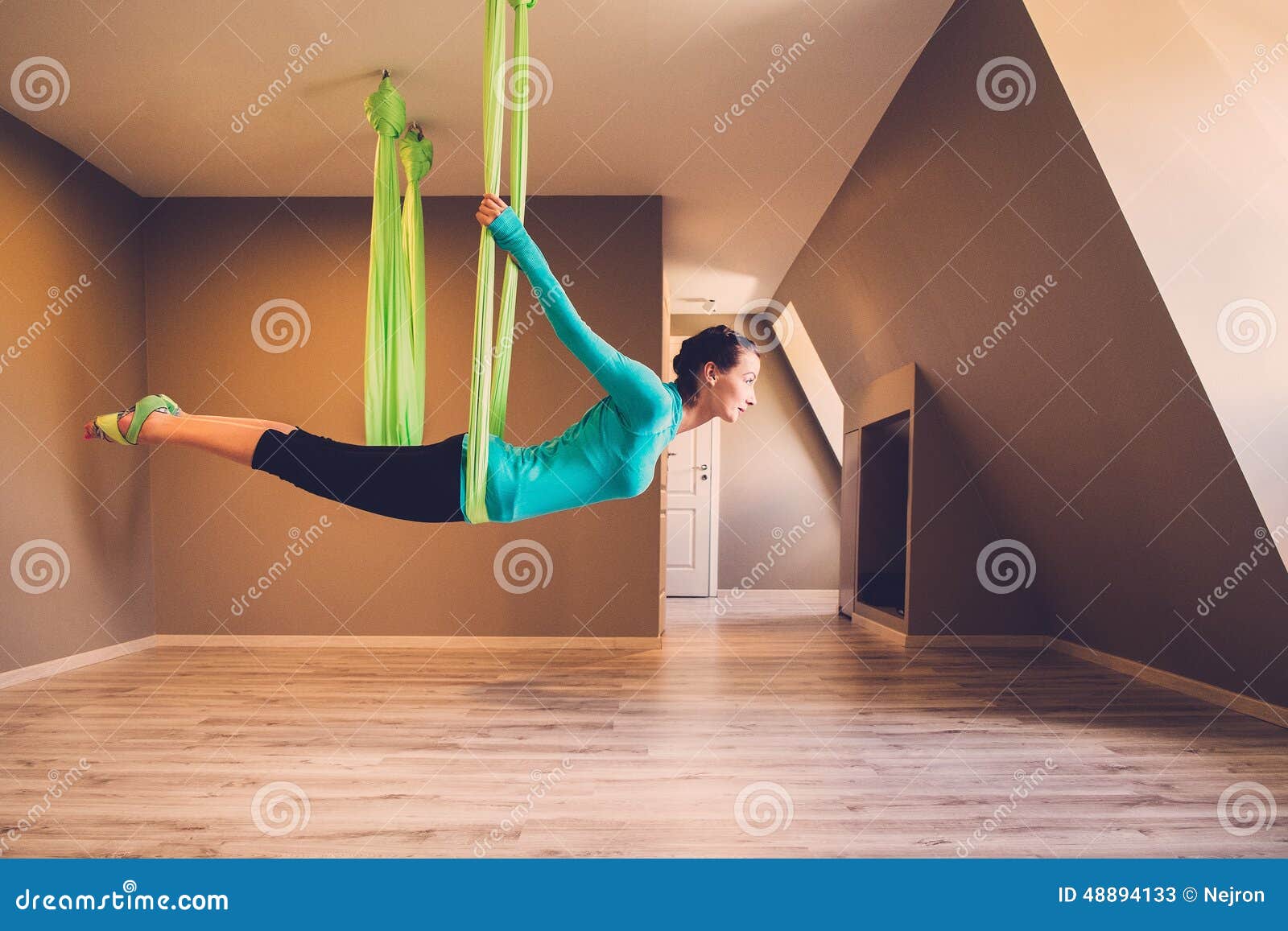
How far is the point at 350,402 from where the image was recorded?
15.6 feet

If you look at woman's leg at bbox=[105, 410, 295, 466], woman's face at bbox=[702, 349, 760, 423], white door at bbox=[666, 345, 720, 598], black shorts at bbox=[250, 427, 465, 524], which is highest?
white door at bbox=[666, 345, 720, 598]

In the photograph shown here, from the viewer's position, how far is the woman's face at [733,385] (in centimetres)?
202

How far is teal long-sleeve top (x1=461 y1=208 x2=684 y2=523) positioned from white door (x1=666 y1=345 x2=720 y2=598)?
5116mm

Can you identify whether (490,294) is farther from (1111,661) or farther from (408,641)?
(1111,661)

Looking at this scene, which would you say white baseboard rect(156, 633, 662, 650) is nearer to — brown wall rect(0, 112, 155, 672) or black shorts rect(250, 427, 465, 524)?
brown wall rect(0, 112, 155, 672)

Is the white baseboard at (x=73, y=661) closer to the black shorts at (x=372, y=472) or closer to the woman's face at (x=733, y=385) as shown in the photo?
the black shorts at (x=372, y=472)

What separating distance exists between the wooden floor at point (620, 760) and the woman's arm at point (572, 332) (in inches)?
43.4

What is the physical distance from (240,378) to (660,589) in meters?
2.80

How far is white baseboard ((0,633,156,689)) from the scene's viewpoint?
3.72m

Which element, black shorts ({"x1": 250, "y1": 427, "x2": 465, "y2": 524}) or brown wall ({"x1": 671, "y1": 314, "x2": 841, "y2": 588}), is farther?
brown wall ({"x1": 671, "y1": 314, "x2": 841, "y2": 588})

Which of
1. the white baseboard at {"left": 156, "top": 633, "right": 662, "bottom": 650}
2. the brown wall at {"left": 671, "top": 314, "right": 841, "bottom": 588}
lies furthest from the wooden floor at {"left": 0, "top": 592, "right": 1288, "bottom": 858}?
the brown wall at {"left": 671, "top": 314, "right": 841, "bottom": 588}

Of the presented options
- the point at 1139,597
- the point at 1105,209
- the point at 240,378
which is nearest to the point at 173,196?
the point at 240,378

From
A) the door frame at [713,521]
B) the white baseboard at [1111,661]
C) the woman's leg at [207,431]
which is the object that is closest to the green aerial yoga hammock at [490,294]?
the woman's leg at [207,431]

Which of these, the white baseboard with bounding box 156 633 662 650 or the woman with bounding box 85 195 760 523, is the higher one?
the woman with bounding box 85 195 760 523
